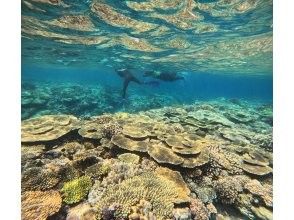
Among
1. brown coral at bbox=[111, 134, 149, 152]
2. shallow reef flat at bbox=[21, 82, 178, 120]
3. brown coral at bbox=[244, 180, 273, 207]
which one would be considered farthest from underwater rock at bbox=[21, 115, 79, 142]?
shallow reef flat at bbox=[21, 82, 178, 120]

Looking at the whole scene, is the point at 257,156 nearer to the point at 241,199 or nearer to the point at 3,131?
the point at 241,199

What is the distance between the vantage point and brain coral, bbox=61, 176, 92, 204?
15.0ft

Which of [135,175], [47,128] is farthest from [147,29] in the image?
[135,175]

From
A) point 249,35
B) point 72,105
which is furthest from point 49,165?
point 249,35

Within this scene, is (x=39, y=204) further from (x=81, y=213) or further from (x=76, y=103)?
(x=76, y=103)

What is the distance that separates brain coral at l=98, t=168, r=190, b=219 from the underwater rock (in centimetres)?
276

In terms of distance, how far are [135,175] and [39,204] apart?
1882mm

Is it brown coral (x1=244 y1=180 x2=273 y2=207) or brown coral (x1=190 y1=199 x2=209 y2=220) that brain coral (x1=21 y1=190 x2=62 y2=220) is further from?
brown coral (x1=244 y1=180 x2=273 y2=207)

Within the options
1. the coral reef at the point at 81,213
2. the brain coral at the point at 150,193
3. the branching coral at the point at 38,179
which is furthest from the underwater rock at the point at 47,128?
the brain coral at the point at 150,193

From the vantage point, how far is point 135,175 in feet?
16.5

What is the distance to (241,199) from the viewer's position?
5254 mm

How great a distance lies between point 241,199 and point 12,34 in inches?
263

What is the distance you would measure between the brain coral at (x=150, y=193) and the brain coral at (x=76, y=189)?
1.65 ft

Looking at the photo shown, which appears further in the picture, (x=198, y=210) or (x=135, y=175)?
(x=135, y=175)
